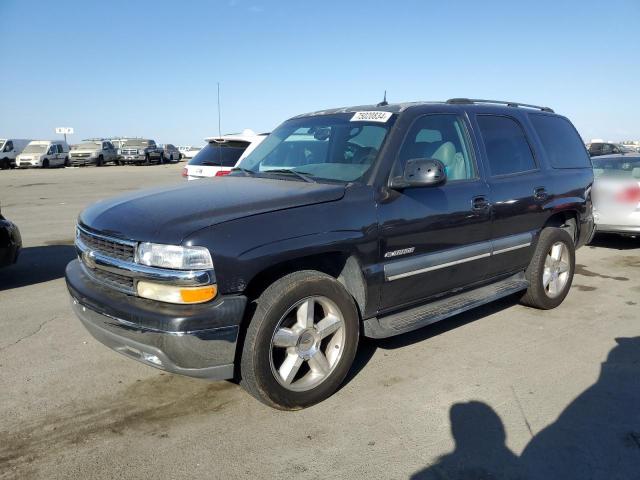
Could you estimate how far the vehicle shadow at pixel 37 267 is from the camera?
6.29 m

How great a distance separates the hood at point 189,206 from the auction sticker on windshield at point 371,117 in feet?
2.63

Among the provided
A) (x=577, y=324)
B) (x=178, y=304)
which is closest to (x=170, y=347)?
(x=178, y=304)

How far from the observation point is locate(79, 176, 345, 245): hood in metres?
2.96

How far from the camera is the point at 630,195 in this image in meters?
7.77

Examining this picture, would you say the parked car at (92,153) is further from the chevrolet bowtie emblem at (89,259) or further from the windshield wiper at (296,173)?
the chevrolet bowtie emblem at (89,259)

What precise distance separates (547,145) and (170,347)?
13.9ft

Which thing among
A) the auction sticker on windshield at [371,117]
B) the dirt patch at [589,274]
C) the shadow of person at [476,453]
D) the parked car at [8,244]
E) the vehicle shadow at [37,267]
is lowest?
the dirt patch at [589,274]

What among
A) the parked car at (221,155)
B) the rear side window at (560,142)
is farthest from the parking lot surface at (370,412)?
the parked car at (221,155)

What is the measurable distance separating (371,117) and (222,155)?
5.89m

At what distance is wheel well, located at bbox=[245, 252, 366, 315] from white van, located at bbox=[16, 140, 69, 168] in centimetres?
3409

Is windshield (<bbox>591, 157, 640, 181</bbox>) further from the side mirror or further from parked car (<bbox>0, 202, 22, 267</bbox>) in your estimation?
parked car (<bbox>0, 202, 22, 267</bbox>)

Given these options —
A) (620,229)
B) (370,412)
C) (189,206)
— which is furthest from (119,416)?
(620,229)

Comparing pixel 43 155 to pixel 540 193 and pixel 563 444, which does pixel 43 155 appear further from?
pixel 563 444

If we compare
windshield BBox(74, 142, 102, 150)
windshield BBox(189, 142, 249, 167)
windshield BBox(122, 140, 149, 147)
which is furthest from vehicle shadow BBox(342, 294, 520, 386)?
windshield BBox(122, 140, 149, 147)
